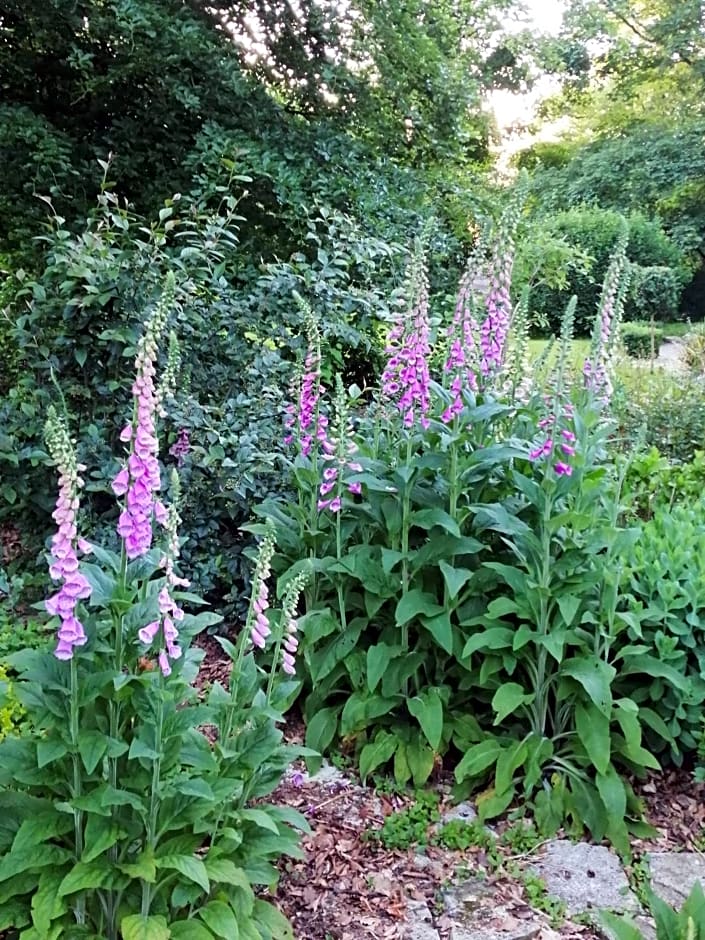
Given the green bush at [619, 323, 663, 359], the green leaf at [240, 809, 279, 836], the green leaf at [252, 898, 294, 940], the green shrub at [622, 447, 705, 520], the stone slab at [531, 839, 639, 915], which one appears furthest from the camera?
the green bush at [619, 323, 663, 359]

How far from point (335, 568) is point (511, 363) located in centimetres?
132

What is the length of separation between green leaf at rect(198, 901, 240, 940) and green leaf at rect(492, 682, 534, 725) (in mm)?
1175

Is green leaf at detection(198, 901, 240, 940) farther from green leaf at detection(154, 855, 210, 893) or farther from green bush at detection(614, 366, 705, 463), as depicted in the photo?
green bush at detection(614, 366, 705, 463)

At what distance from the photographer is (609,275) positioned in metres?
2.96

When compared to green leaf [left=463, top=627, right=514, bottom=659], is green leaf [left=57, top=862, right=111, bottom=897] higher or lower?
lower

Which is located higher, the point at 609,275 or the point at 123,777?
the point at 609,275

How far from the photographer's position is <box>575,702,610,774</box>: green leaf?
108 inches

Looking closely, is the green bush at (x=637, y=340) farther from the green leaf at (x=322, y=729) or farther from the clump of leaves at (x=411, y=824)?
the clump of leaves at (x=411, y=824)

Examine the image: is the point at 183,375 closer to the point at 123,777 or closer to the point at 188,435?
the point at 188,435

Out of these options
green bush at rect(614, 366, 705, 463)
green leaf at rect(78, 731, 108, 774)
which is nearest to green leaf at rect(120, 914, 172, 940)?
green leaf at rect(78, 731, 108, 774)

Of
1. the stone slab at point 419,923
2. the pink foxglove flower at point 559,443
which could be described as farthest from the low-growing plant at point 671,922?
the pink foxglove flower at point 559,443

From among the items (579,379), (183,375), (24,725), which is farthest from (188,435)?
(579,379)

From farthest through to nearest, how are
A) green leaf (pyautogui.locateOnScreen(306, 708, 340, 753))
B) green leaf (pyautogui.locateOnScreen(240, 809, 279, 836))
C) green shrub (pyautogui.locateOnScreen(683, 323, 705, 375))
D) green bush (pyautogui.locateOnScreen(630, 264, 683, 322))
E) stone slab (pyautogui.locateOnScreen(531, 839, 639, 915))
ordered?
1. green bush (pyautogui.locateOnScreen(630, 264, 683, 322))
2. green shrub (pyautogui.locateOnScreen(683, 323, 705, 375))
3. green leaf (pyautogui.locateOnScreen(306, 708, 340, 753))
4. stone slab (pyautogui.locateOnScreen(531, 839, 639, 915))
5. green leaf (pyautogui.locateOnScreen(240, 809, 279, 836))

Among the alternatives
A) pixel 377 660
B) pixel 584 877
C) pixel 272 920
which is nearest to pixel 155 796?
pixel 272 920
